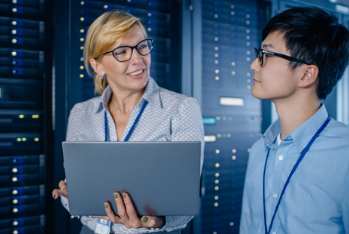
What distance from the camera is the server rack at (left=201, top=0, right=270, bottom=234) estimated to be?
188 cm

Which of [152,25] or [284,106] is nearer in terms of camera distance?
[284,106]

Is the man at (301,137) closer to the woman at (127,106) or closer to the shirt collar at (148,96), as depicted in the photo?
the woman at (127,106)

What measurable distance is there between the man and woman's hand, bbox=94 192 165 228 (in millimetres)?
417

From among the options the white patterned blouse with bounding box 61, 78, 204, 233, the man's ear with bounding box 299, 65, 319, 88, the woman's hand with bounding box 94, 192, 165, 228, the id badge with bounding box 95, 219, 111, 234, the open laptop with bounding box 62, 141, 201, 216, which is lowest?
the id badge with bounding box 95, 219, 111, 234

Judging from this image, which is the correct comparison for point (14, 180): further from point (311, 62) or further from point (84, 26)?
point (311, 62)

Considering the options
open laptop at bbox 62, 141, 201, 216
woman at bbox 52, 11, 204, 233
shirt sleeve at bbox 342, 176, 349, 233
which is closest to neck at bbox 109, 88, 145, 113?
woman at bbox 52, 11, 204, 233

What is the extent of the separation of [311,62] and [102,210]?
0.91m

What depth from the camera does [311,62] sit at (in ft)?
3.03

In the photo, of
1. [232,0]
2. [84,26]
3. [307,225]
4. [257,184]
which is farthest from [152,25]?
[307,225]

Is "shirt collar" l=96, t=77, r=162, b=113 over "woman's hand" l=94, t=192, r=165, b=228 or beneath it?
over

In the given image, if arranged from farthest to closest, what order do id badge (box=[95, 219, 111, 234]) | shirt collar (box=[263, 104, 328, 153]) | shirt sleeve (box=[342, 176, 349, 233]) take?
id badge (box=[95, 219, 111, 234]) → shirt collar (box=[263, 104, 328, 153]) → shirt sleeve (box=[342, 176, 349, 233])

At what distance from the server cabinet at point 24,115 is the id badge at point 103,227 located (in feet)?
2.06

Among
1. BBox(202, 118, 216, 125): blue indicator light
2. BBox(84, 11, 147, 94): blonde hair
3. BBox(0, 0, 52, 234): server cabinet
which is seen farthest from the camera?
BBox(202, 118, 216, 125): blue indicator light

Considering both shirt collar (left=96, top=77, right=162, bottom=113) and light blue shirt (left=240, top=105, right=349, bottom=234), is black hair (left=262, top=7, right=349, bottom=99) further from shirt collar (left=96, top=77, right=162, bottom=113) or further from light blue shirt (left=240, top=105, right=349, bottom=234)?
shirt collar (left=96, top=77, right=162, bottom=113)
